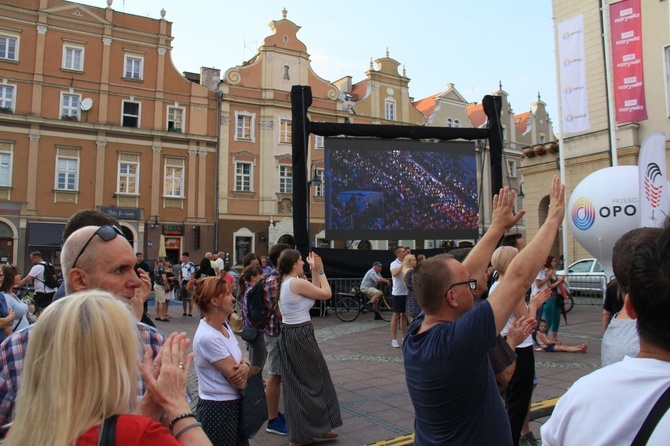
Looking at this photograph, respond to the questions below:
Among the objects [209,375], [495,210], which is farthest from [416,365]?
[209,375]

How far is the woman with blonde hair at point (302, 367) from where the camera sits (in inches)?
185

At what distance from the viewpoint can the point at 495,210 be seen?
8.84 ft

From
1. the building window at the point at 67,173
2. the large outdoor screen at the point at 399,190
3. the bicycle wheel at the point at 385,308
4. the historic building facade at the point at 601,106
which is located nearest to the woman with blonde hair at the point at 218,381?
the large outdoor screen at the point at 399,190

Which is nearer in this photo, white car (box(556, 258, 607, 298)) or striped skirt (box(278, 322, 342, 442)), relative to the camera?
striped skirt (box(278, 322, 342, 442))

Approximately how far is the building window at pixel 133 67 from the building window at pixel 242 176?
24.8ft

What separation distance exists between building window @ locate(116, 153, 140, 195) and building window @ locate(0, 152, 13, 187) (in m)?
5.20

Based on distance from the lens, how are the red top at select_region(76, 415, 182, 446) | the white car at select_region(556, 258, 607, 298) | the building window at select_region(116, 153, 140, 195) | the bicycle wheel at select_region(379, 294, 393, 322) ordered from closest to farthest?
the red top at select_region(76, 415, 182, 446) → the bicycle wheel at select_region(379, 294, 393, 322) → the white car at select_region(556, 258, 607, 298) → the building window at select_region(116, 153, 140, 195)

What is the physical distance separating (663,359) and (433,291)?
106 cm

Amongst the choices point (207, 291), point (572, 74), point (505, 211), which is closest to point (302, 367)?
point (207, 291)

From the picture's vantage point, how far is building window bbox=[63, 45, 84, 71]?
27.8 m

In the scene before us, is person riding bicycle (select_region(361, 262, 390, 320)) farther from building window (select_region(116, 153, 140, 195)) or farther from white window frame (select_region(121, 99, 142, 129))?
white window frame (select_region(121, 99, 142, 129))

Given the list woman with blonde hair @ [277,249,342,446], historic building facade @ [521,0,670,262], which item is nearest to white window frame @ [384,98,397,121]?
historic building facade @ [521,0,670,262]

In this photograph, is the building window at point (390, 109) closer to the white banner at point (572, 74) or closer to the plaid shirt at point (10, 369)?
the white banner at point (572, 74)

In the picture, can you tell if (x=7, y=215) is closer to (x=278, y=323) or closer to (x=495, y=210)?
(x=278, y=323)
